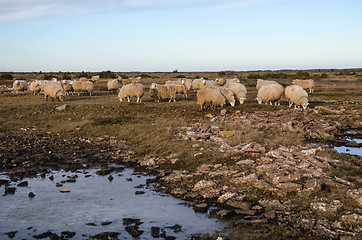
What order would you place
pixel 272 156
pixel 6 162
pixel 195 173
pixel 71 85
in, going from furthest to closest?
pixel 71 85
pixel 6 162
pixel 272 156
pixel 195 173

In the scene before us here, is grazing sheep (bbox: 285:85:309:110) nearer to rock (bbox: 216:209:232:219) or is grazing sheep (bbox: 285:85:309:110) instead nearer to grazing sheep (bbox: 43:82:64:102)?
rock (bbox: 216:209:232:219)

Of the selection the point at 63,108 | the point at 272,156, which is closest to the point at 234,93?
the point at 63,108

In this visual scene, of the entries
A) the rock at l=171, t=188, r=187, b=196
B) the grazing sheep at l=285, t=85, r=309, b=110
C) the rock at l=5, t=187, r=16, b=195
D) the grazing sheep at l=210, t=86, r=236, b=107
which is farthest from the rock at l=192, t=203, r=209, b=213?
A: the grazing sheep at l=285, t=85, r=309, b=110

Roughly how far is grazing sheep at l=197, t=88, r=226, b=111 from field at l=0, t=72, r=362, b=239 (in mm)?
744

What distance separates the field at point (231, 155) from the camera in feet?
23.1

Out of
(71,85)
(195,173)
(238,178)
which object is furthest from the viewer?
(71,85)

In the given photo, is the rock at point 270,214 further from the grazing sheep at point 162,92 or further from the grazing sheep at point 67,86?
the grazing sheep at point 67,86

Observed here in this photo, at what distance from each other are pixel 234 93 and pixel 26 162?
15967mm

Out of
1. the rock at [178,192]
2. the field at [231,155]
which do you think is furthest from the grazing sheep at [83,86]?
the rock at [178,192]

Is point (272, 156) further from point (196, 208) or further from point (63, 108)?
point (63, 108)

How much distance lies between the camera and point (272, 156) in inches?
408

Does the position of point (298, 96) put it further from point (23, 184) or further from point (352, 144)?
point (23, 184)

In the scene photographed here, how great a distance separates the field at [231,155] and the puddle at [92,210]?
583 millimetres

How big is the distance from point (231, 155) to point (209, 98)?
10.1 m
